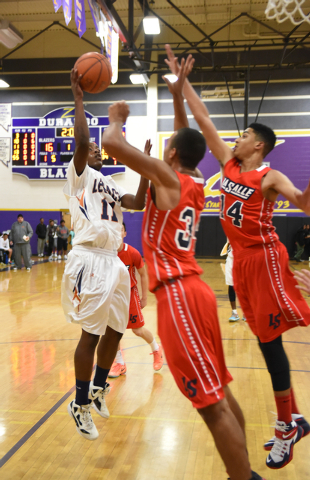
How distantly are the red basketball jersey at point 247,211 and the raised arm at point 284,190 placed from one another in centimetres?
4

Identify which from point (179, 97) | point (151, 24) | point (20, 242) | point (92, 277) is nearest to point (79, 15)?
point (151, 24)

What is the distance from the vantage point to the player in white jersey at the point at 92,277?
2910 millimetres

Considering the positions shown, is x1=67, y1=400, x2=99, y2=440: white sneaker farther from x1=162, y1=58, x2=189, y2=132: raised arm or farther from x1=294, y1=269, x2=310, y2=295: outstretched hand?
x1=162, y1=58, x2=189, y2=132: raised arm

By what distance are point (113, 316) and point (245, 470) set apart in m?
1.55

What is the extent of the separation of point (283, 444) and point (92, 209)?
6.44ft

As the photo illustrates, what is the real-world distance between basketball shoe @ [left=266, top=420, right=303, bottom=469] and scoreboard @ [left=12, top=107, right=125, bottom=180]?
15522 millimetres

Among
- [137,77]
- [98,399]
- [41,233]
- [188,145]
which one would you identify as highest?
[137,77]

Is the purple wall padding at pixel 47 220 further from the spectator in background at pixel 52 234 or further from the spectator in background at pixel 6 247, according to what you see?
the spectator in background at pixel 6 247

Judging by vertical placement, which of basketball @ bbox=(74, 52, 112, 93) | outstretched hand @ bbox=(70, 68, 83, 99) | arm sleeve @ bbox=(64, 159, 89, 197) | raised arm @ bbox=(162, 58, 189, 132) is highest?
basketball @ bbox=(74, 52, 112, 93)

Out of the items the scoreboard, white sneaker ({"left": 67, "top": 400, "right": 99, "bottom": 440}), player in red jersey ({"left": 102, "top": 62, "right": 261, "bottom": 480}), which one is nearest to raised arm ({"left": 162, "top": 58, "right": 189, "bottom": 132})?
player in red jersey ({"left": 102, "top": 62, "right": 261, "bottom": 480})

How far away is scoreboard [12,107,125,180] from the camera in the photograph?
1756 cm

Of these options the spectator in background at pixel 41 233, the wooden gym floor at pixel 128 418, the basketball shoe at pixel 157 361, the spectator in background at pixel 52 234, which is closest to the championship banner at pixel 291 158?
the spectator in background at pixel 52 234

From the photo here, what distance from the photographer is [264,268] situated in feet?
8.84

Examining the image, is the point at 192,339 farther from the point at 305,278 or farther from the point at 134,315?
the point at 134,315
